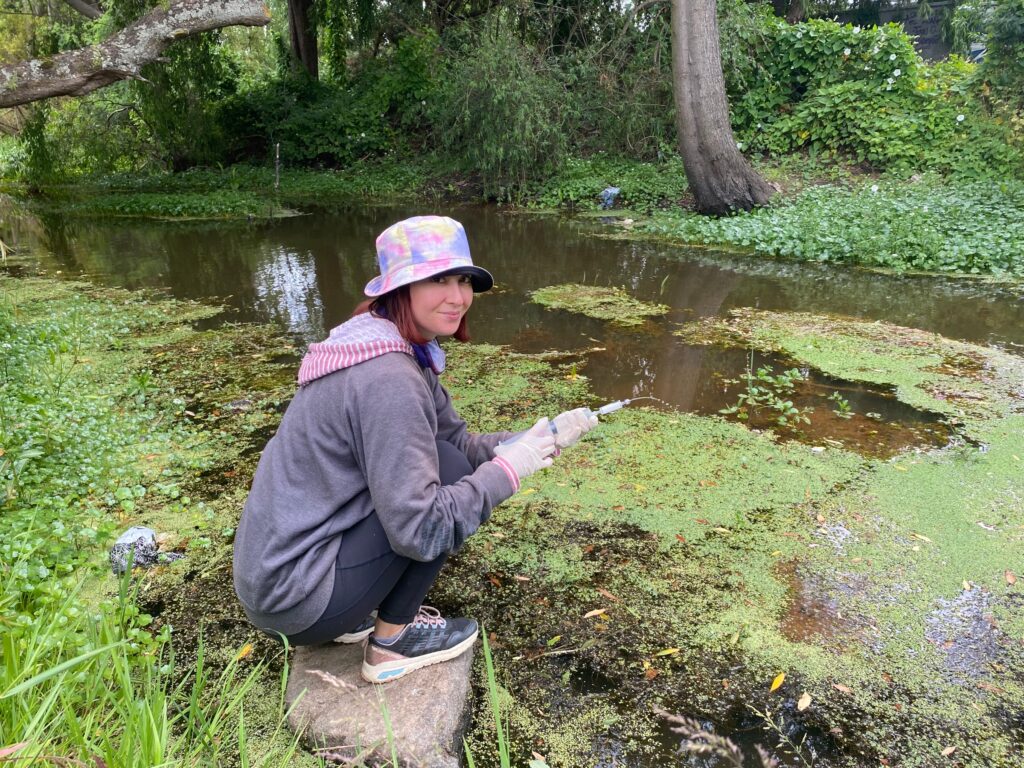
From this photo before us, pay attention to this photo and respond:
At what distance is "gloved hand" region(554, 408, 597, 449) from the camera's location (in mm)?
1661

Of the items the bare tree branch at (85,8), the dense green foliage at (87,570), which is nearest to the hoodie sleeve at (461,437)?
the dense green foliage at (87,570)

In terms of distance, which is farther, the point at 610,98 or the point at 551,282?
the point at 610,98

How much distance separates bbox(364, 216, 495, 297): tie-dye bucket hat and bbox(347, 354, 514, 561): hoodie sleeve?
0.17m

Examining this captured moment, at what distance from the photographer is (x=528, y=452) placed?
62.0 inches

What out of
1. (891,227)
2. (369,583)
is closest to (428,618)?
(369,583)

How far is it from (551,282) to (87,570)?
4149 mm

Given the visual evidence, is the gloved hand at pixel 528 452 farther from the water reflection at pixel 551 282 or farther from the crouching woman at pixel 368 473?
the water reflection at pixel 551 282

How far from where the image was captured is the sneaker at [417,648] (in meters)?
1.64

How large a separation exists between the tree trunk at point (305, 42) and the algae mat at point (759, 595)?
13.6 m

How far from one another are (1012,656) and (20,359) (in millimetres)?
4009

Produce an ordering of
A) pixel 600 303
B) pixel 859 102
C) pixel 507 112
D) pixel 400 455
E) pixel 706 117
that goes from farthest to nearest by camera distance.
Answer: pixel 507 112 < pixel 859 102 < pixel 706 117 < pixel 600 303 < pixel 400 455

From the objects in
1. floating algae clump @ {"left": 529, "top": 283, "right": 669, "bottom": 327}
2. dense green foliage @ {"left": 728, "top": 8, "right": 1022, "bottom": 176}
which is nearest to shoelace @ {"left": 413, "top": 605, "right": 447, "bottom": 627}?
floating algae clump @ {"left": 529, "top": 283, "right": 669, "bottom": 327}

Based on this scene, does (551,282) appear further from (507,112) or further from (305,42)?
(305,42)

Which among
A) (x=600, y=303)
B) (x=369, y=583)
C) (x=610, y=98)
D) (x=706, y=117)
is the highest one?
(x=610, y=98)
